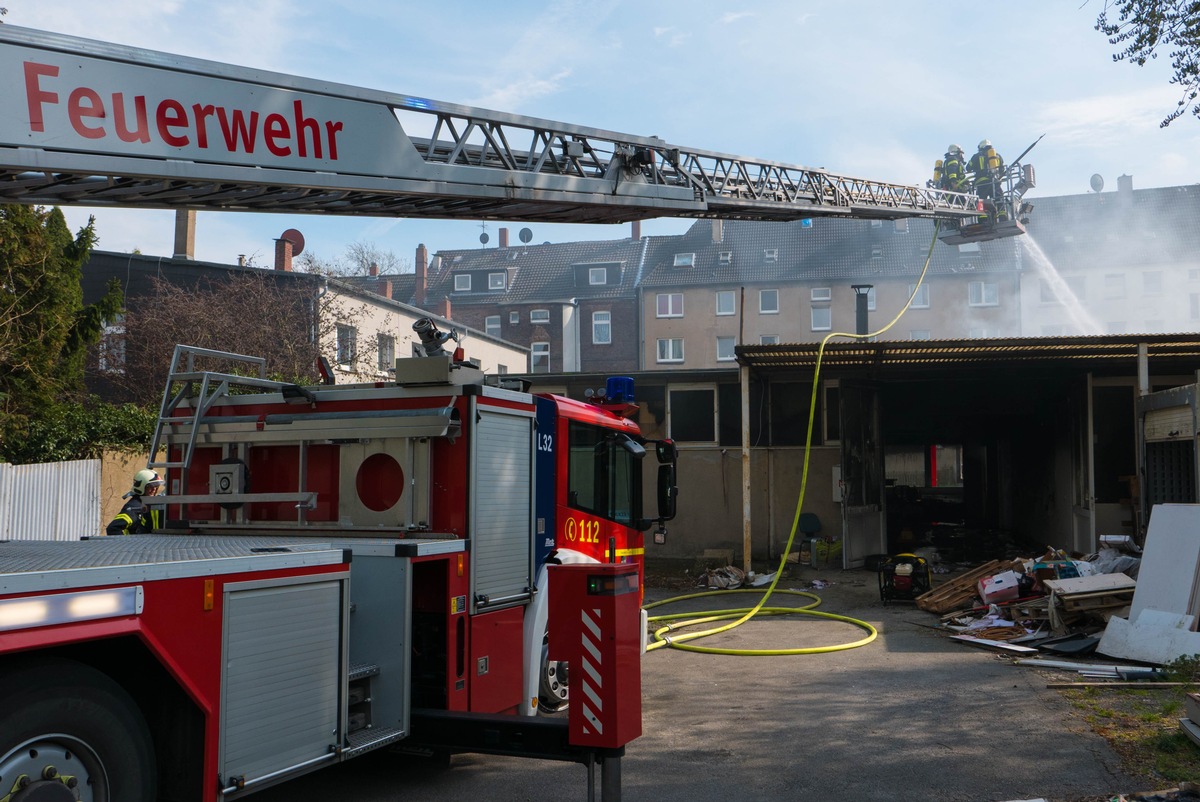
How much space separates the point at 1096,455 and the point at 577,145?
1329 centimetres

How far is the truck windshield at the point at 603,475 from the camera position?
7656 millimetres

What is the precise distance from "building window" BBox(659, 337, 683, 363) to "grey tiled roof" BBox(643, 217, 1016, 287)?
3095mm

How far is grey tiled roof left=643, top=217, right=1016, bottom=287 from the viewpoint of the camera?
169ft

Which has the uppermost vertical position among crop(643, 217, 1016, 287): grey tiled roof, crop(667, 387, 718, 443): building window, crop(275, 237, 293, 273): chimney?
crop(643, 217, 1016, 287): grey tiled roof

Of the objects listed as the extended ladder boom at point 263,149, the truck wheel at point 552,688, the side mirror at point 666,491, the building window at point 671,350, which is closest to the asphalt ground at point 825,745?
the truck wheel at point 552,688

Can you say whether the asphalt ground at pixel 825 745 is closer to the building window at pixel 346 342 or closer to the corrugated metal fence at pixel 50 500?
the corrugated metal fence at pixel 50 500

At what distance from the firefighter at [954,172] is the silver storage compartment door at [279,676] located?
20.7 meters

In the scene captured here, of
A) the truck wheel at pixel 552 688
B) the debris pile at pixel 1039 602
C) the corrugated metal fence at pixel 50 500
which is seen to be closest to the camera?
the truck wheel at pixel 552 688

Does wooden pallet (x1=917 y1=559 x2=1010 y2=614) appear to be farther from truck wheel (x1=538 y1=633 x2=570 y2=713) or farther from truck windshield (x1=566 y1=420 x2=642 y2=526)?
truck wheel (x1=538 y1=633 x2=570 y2=713)

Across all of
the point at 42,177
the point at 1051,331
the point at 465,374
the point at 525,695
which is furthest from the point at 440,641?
the point at 1051,331

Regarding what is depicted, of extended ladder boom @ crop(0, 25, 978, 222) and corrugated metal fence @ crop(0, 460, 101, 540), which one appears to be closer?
extended ladder boom @ crop(0, 25, 978, 222)

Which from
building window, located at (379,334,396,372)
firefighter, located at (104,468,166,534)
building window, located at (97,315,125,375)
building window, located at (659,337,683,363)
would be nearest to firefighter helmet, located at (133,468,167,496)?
firefighter, located at (104,468,166,534)

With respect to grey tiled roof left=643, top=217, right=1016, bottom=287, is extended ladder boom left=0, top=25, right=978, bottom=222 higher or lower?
lower

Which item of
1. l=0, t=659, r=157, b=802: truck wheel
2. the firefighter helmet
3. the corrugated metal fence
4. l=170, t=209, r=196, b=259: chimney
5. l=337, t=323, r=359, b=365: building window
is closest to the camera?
l=0, t=659, r=157, b=802: truck wheel
